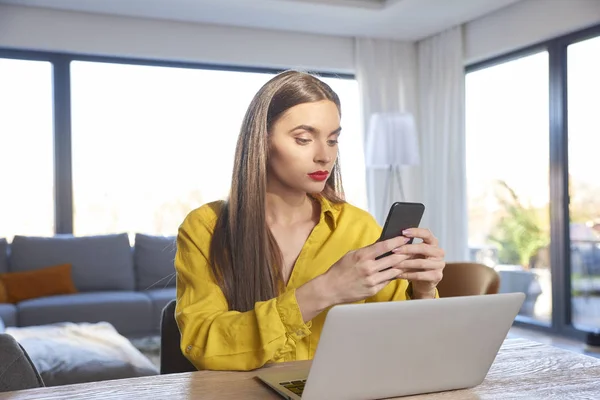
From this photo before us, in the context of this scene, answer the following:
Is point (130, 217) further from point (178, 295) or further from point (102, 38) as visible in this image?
point (178, 295)

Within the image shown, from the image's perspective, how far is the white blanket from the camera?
8.48 feet

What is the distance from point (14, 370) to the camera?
1.18 metres

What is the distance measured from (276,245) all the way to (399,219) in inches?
16.2

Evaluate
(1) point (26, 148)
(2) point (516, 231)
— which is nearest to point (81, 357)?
(1) point (26, 148)

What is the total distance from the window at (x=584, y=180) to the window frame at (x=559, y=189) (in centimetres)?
4

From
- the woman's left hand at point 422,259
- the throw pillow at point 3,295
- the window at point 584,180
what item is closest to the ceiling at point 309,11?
the window at point 584,180

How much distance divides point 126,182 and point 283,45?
189 cm

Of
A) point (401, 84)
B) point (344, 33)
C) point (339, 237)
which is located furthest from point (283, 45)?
point (339, 237)

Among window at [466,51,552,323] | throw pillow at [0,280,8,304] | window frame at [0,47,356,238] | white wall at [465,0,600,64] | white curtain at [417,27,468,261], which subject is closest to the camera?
throw pillow at [0,280,8,304]

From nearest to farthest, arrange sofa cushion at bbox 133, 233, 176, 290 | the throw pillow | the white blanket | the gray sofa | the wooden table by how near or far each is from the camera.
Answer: the wooden table < the white blanket < the gray sofa < the throw pillow < sofa cushion at bbox 133, 233, 176, 290

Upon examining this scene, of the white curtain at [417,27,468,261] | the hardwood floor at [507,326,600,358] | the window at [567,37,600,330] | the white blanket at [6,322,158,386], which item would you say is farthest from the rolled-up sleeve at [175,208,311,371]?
the white curtain at [417,27,468,261]

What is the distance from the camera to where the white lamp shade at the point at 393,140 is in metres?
5.81

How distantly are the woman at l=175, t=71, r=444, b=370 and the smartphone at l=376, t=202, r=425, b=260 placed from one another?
0.02 m

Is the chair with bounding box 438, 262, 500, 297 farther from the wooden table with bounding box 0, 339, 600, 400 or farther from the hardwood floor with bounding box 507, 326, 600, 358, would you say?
the hardwood floor with bounding box 507, 326, 600, 358
